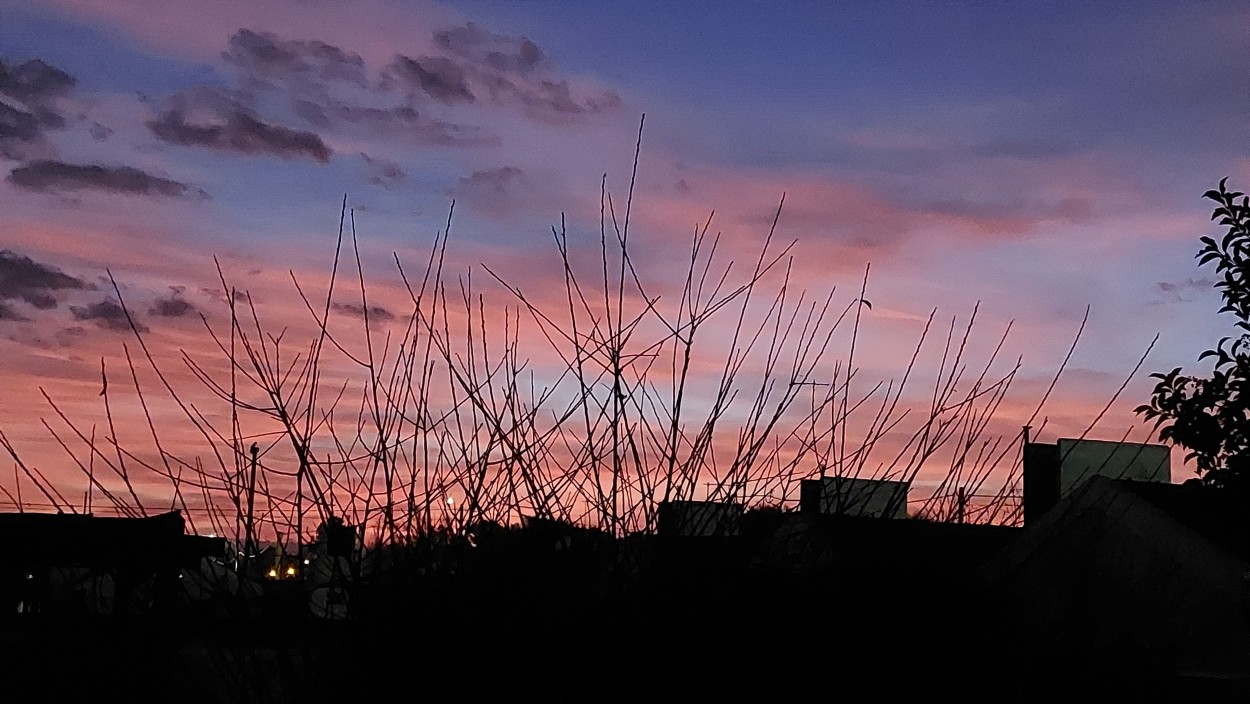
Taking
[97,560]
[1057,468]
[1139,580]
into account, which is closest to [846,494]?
[1139,580]

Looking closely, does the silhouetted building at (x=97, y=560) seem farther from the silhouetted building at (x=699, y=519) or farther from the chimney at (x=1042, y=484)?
the chimney at (x=1042, y=484)

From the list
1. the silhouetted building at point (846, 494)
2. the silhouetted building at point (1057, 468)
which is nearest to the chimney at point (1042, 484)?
the silhouetted building at point (1057, 468)

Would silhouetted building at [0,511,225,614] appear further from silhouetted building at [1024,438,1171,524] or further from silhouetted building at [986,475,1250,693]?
silhouetted building at [1024,438,1171,524]

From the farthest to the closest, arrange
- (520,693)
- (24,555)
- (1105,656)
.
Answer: (24,555) → (1105,656) → (520,693)

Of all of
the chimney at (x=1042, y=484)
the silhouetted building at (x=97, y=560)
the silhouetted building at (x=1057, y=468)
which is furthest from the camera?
the chimney at (x=1042, y=484)

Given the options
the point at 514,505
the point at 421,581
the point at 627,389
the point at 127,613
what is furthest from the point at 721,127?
the point at 127,613

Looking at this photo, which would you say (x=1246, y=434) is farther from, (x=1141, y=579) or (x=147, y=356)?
(x=147, y=356)

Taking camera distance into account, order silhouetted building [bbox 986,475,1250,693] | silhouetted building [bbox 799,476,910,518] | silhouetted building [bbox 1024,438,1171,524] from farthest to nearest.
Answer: silhouetted building [bbox 1024,438,1171,524] → silhouetted building [bbox 986,475,1250,693] → silhouetted building [bbox 799,476,910,518]

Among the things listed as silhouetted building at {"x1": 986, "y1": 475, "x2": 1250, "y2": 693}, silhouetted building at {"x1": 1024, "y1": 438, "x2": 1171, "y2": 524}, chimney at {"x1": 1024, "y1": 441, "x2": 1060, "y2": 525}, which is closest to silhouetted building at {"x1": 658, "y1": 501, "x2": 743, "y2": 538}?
silhouetted building at {"x1": 986, "y1": 475, "x2": 1250, "y2": 693}

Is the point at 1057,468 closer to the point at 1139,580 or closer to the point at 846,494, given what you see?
the point at 1139,580

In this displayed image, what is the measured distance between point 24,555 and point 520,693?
2.51 meters

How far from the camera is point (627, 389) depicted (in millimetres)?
4164

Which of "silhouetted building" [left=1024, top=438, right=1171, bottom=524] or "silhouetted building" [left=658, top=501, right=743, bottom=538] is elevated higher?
"silhouetted building" [left=1024, top=438, right=1171, bottom=524]

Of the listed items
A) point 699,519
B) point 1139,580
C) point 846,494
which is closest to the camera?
point 699,519
